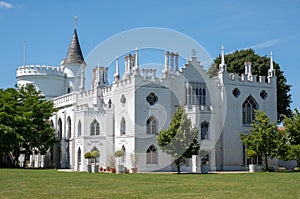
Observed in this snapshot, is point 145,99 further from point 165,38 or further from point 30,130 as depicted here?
point 30,130

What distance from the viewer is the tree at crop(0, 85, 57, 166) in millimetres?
45112

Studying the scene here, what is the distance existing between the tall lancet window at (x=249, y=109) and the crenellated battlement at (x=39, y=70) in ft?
83.9

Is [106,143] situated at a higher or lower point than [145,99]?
lower

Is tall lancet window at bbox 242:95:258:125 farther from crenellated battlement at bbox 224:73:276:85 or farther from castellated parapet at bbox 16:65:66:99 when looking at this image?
castellated parapet at bbox 16:65:66:99

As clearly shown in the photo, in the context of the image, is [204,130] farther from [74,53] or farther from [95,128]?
[74,53]

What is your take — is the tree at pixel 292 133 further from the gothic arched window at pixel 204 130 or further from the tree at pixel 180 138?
the tree at pixel 180 138

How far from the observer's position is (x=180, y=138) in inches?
1412

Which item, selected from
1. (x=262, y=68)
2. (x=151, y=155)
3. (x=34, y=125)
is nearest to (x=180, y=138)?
(x=151, y=155)

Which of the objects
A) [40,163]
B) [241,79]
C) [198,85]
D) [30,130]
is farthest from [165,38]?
[40,163]

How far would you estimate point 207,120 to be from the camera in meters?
42.7

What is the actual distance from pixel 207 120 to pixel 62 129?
18.1m

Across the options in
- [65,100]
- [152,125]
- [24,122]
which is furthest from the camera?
[65,100]

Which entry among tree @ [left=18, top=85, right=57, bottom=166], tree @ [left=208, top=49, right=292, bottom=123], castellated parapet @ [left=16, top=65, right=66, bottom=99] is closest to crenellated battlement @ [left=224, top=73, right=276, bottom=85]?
tree @ [left=208, top=49, right=292, bottom=123]

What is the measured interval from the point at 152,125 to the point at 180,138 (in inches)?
275
